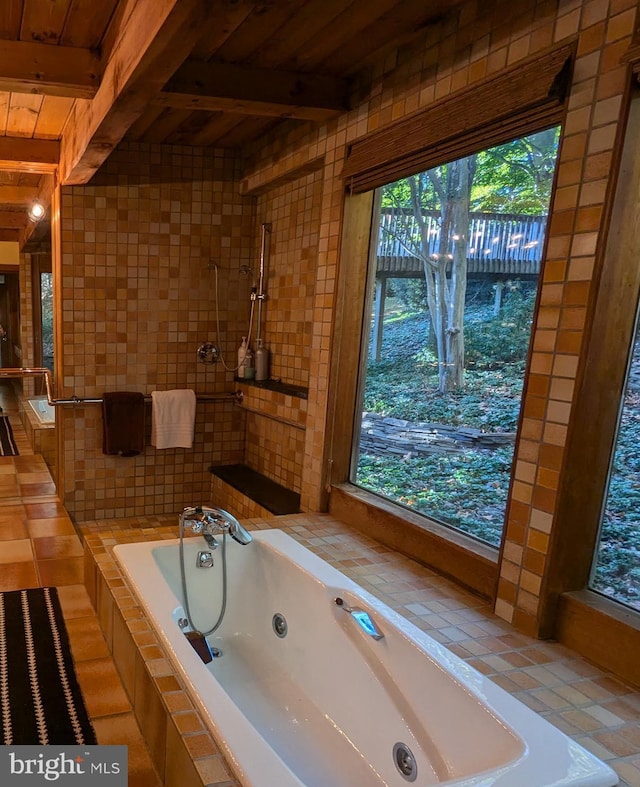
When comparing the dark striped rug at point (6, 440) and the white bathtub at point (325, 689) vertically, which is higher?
the white bathtub at point (325, 689)

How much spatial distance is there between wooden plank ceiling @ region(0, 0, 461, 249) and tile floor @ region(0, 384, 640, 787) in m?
1.78

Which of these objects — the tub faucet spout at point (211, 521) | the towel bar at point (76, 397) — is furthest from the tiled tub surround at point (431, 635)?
the towel bar at point (76, 397)

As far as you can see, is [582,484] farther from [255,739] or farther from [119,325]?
[119,325]

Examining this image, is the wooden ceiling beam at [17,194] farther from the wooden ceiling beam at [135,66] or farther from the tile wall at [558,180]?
the tile wall at [558,180]

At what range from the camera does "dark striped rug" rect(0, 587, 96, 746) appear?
72.4 inches

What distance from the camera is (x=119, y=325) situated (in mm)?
3635

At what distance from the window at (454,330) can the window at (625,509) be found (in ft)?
1.14

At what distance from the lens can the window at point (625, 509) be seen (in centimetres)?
165

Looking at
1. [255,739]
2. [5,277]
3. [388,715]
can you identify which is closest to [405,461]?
[388,715]

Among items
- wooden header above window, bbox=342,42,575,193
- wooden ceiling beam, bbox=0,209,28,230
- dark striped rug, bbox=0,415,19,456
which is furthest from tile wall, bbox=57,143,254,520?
Result: wooden ceiling beam, bbox=0,209,28,230

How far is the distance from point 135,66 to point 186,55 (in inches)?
7.3

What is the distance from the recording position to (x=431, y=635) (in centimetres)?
176

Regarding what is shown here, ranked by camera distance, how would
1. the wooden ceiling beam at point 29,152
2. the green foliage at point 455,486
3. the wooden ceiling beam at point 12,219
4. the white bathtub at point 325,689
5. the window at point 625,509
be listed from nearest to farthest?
the white bathtub at point 325,689
the window at point 625,509
the green foliage at point 455,486
the wooden ceiling beam at point 29,152
the wooden ceiling beam at point 12,219

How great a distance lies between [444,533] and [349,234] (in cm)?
141
